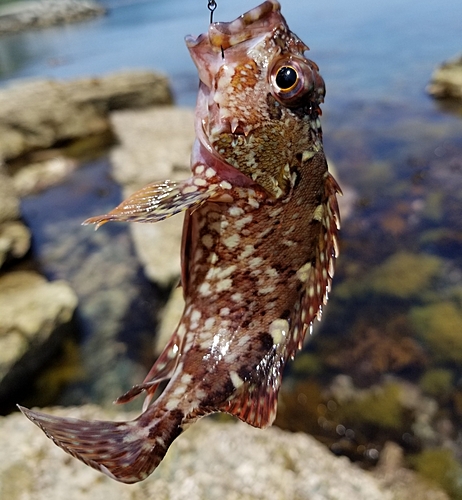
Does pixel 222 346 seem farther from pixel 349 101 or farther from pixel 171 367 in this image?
pixel 349 101

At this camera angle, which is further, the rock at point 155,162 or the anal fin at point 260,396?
the rock at point 155,162

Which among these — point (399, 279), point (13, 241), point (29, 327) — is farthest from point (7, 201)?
point (399, 279)

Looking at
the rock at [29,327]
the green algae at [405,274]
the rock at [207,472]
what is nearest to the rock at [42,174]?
the rock at [29,327]

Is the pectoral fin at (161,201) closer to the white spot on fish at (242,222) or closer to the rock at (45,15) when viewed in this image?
the white spot on fish at (242,222)

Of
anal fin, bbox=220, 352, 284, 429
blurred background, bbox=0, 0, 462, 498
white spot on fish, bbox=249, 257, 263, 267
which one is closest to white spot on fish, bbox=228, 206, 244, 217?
white spot on fish, bbox=249, 257, 263, 267

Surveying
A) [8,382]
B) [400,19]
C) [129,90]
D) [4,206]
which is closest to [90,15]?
[400,19]

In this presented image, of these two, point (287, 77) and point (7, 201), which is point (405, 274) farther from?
point (7, 201)
